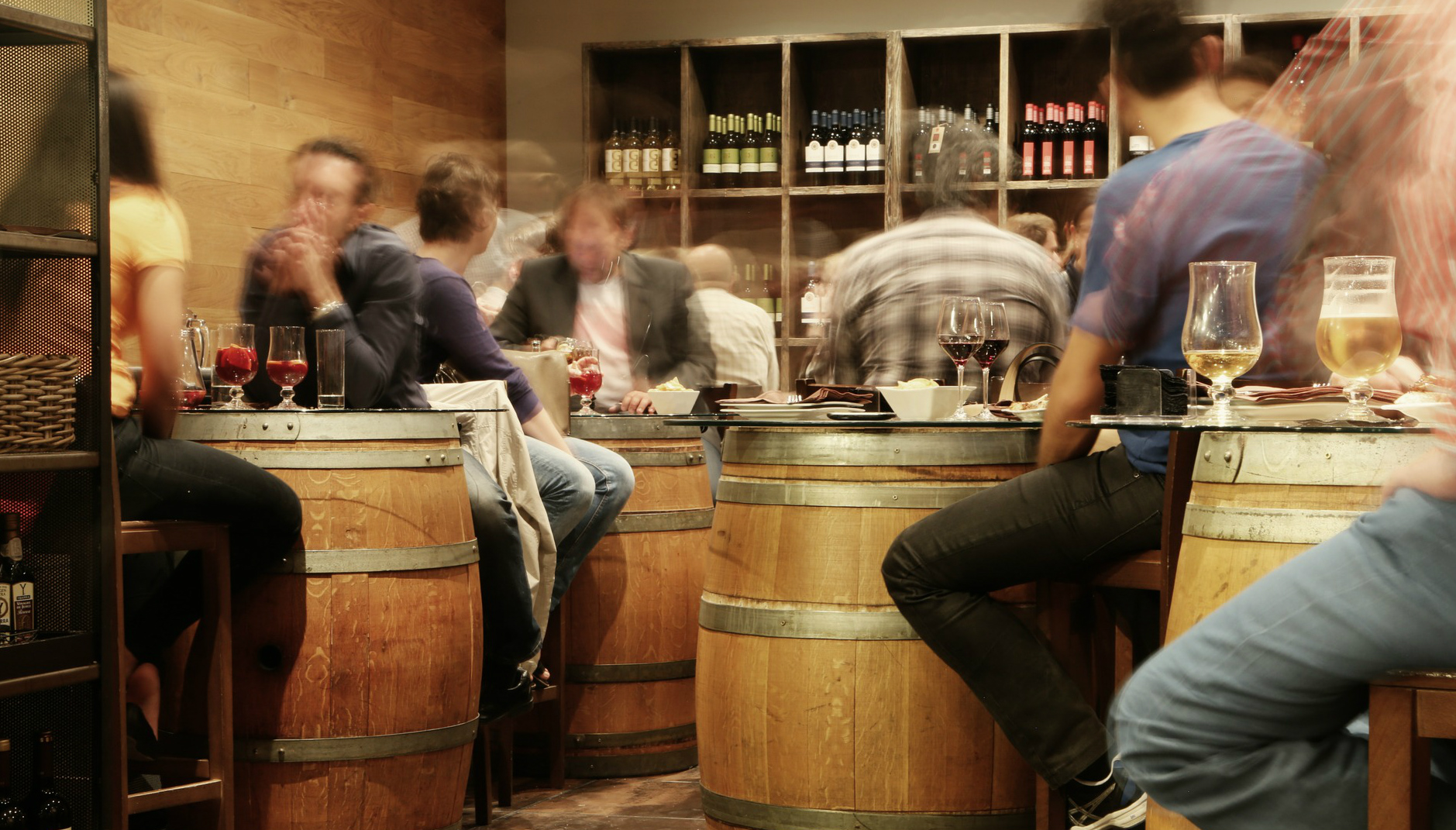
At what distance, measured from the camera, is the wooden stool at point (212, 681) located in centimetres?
236

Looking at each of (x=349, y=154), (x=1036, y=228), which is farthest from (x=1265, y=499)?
(x=1036, y=228)

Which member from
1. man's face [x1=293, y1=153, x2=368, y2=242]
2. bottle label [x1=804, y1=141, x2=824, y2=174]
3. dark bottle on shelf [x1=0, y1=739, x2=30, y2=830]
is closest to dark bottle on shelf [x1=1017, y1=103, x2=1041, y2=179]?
bottle label [x1=804, y1=141, x2=824, y2=174]

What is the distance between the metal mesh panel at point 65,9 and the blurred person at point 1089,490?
4.78 feet

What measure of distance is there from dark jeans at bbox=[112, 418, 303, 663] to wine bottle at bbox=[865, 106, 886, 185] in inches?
166

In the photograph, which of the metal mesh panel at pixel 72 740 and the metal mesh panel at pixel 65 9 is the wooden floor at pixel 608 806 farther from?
the metal mesh panel at pixel 65 9

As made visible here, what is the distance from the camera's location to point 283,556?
95.7 inches

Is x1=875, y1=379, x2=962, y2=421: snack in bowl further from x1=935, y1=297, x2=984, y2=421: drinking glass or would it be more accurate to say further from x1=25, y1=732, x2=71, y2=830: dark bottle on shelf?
x1=25, y1=732, x2=71, y2=830: dark bottle on shelf

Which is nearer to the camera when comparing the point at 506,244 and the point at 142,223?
the point at 142,223

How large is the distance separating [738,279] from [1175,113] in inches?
165

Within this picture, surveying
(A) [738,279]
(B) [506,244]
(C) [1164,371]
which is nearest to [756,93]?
(A) [738,279]

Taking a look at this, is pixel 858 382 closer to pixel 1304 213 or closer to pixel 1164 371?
pixel 1304 213

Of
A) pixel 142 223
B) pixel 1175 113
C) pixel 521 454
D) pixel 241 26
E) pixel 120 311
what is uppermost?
pixel 241 26

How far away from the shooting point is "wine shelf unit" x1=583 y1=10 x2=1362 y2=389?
235 inches

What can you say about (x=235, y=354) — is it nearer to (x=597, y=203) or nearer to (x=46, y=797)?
(x=46, y=797)
